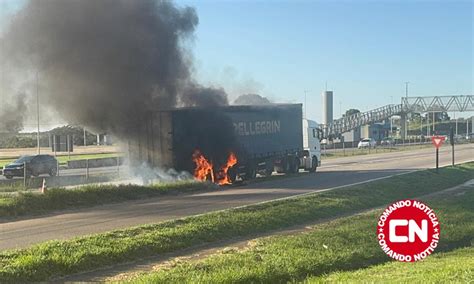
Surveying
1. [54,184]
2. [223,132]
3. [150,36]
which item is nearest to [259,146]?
[223,132]

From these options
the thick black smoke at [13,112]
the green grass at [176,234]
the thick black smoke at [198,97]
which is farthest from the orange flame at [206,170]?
the thick black smoke at [13,112]

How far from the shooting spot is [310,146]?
3562cm

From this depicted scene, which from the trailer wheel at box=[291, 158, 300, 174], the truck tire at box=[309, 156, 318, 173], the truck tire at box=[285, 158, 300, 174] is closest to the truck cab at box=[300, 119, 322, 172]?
the truck tire at box=[309, 156, 318, 173]

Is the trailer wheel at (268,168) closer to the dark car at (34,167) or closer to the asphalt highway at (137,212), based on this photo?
the asphalt highway at (137,212)

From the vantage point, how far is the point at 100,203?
20.3 meters

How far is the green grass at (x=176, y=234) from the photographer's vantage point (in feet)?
32.4

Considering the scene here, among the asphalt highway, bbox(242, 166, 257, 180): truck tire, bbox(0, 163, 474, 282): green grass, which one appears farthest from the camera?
bbox(242, 166, 257, 180): truck tire

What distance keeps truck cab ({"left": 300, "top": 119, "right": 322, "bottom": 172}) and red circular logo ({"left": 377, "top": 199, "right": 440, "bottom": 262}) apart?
29.4 meters

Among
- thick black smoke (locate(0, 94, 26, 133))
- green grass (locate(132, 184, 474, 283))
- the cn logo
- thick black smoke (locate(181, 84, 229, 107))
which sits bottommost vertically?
green grass (locate(132, 184, 474, 283))

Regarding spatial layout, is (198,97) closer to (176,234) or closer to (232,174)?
(232,174)

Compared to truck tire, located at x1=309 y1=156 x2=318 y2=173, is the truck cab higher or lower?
higher

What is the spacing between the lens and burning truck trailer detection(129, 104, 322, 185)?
26156 mm

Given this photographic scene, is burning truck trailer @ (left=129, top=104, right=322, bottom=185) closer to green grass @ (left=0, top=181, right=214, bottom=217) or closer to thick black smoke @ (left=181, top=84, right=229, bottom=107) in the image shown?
thick black smoke @ (left=181, top=84, right=229, bottom=107)

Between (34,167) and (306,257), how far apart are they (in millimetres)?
27091
